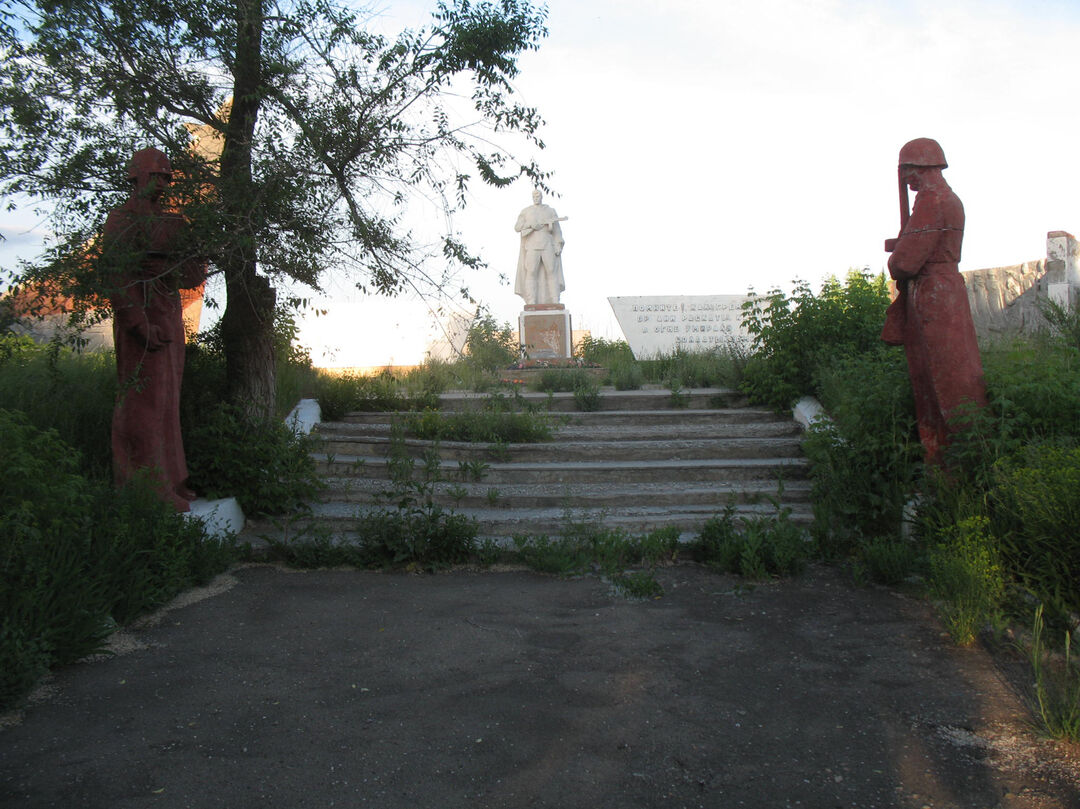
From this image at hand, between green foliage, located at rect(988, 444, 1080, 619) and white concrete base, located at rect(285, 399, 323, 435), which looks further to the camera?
white concrete base, located at rect(285, 399, 323, 435)

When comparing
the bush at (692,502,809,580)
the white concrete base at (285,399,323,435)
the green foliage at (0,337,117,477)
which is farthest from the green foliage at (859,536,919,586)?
the green foliage at (0,337,117,477)

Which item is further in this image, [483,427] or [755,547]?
[483,427]

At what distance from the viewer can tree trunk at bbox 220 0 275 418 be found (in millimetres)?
5430

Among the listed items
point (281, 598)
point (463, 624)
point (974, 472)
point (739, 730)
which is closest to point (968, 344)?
point (974, 472)

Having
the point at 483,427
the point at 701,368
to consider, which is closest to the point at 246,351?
the point at 483,427

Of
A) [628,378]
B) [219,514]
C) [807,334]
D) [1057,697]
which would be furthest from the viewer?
[628,378]

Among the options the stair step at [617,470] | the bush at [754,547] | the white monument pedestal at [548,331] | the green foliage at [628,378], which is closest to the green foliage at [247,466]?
the stair step at [617,470]

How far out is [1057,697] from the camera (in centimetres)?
327

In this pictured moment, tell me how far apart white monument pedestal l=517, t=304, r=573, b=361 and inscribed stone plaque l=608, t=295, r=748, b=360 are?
174 cm

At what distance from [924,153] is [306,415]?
19.3 ft

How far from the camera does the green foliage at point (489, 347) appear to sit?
23.9 ft

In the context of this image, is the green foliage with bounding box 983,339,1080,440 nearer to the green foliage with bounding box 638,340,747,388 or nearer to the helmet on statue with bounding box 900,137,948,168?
the helmet on statue with bounding box 900,137,948,168

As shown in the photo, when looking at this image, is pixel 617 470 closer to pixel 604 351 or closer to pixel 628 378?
pixel 628 378

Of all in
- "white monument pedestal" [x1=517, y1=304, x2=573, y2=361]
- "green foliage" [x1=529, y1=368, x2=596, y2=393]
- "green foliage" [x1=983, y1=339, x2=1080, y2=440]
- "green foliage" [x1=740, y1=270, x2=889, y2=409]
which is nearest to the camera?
"green foliage" [x1=983, y1=339, x2=1080, y2=440]
